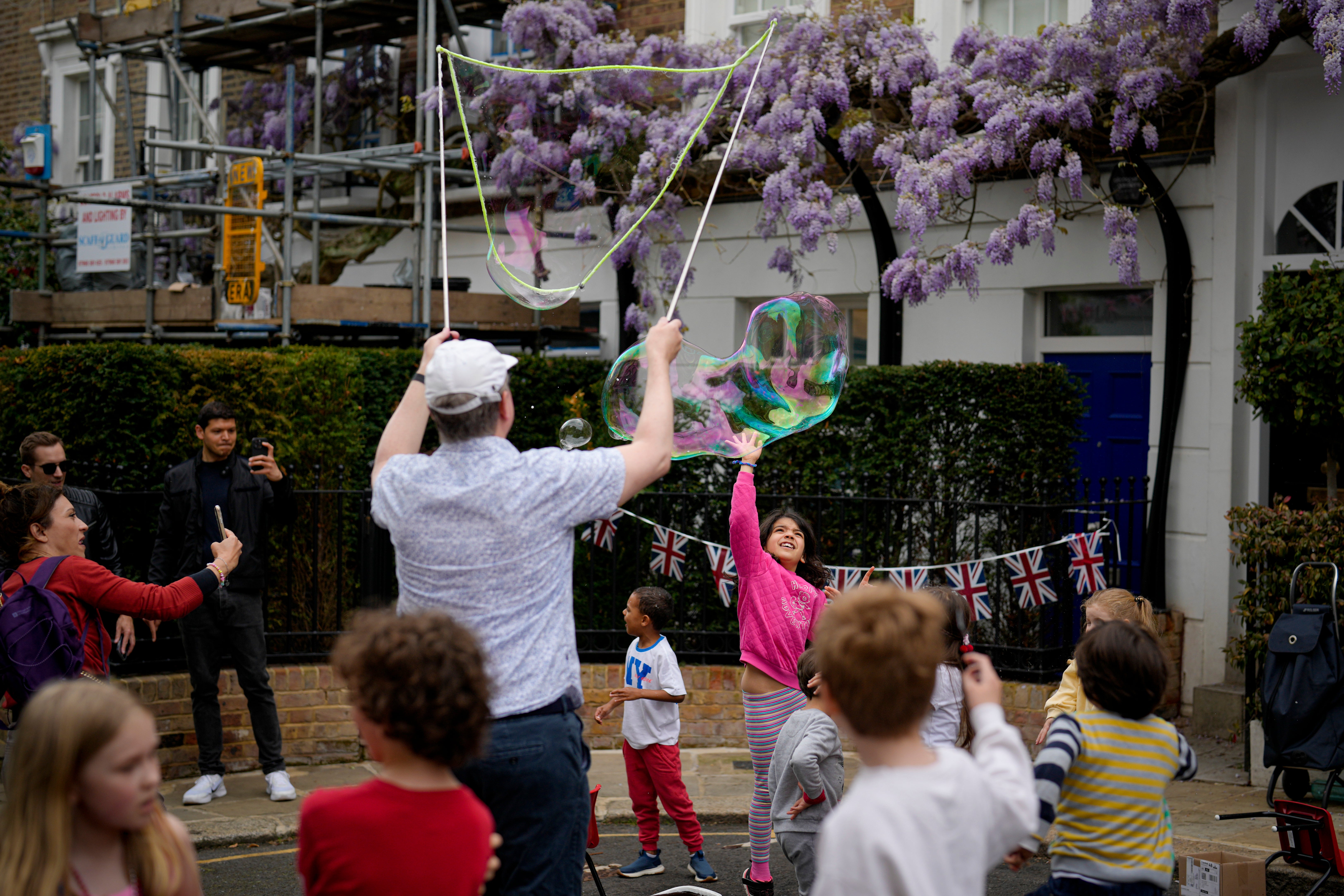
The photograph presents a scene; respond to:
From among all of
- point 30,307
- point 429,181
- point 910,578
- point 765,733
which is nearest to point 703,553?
point 910,578

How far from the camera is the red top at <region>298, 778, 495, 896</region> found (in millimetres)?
2609

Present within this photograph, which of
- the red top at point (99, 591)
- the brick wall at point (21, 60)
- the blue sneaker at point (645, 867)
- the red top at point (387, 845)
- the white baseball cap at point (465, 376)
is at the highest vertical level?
the brick wall at point (21, 60)

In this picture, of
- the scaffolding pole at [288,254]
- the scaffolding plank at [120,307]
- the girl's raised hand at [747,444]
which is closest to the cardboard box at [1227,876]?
the girl's raised hand at [747,444]

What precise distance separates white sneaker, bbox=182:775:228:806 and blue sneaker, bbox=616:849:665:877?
103 inches

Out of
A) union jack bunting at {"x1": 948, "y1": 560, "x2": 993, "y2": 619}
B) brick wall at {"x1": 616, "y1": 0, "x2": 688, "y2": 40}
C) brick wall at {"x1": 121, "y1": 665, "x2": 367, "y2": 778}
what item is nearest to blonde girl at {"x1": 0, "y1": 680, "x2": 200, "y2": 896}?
brick wall at {"x1": 121, "y1": 665, "x2": 367, "y2": 778}

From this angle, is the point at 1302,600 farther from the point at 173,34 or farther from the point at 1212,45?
the point at 173,34

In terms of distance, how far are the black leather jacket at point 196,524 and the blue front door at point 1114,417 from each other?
6262mm

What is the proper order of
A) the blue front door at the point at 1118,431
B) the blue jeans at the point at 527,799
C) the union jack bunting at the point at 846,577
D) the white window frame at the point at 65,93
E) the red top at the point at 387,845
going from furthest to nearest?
1. the white window frame at the point at 65,93
2. the blue front door at the point at 1118,431
3. the union jack bunting at the point at 846,577
4. the blue jeans at the point at 527,799
5. the red top at the point at 387,845

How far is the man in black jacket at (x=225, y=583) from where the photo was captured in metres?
7.53

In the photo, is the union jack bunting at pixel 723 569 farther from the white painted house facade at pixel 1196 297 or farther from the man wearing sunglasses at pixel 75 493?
the man wearing sunglasses at pixel 75 493

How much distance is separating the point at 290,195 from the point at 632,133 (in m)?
3.14

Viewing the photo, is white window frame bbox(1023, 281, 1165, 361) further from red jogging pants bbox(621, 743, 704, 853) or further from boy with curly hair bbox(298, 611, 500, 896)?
boy with curly hair bbox(298, 611, 500, 896)

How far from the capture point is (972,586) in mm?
8727

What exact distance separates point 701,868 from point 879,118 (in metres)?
6.84
